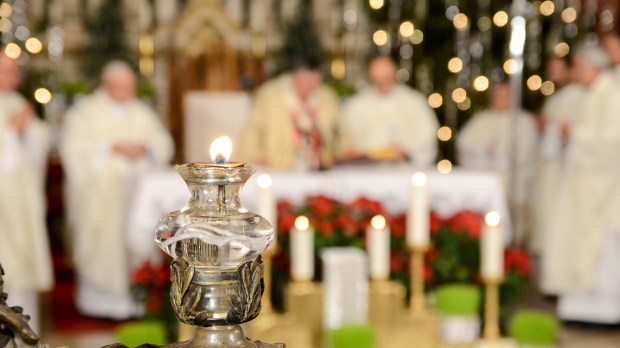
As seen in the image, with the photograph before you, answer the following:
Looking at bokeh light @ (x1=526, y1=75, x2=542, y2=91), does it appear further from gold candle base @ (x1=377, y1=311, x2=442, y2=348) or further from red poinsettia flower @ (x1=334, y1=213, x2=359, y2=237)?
gold candle base @ (x1=377, y1=311, x2=442, y2=348)

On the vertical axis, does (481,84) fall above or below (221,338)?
above

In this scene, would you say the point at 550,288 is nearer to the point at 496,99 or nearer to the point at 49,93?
the point at 496,99

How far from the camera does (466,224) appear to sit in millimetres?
5848

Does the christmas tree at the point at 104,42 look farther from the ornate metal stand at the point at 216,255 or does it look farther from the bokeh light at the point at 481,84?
the ornate metal stand at the point at 216,255

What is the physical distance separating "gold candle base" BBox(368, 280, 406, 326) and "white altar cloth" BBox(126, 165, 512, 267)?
1.43m

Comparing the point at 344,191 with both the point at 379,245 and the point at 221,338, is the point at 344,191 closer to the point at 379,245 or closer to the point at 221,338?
the point at 379,245

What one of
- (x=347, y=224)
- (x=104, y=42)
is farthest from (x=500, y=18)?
(x=347, y=224)

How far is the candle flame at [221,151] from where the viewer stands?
1.05 meters

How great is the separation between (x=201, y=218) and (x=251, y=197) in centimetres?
537

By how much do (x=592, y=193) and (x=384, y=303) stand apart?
272 cm

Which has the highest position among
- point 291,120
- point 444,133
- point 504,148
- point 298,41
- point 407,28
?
point 407,28

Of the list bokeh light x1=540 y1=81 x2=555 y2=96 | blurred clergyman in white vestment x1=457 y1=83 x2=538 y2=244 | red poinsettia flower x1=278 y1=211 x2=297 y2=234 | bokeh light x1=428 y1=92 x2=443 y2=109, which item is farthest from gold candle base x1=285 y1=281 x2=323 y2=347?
bokeh light x1=540 y1=81 x2=555 y2=96

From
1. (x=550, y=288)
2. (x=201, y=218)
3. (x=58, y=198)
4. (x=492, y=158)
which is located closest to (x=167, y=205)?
(x=550, y=288)

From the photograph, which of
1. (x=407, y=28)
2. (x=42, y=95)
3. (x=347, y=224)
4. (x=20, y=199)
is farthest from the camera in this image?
(x=407, y=28)
